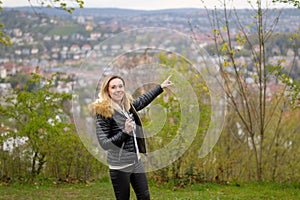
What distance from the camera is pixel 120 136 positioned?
3494 mm

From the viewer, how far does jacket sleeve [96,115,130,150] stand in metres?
3.50

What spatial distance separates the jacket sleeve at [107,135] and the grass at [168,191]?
3.64 m

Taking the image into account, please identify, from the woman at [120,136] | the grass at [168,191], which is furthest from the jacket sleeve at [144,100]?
the grass at [168,191]

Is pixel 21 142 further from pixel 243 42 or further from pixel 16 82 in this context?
pixel 243 42

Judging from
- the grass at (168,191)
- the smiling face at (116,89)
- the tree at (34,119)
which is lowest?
the grass at (168,191)

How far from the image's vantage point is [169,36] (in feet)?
14.3

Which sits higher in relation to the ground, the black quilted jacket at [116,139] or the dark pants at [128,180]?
the black quilted jacket at [116,139]

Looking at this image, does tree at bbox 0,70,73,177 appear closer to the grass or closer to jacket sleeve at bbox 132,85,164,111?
the grass

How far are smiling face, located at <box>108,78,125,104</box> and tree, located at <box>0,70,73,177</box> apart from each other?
19.6ft

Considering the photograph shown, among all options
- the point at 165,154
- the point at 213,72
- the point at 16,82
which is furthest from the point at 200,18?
the point at 165,154

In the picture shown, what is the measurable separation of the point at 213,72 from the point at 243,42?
3658 mm

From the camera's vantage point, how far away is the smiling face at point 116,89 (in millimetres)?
3623

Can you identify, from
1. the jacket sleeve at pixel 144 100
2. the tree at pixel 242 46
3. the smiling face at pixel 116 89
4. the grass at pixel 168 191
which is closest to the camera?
the smiling face at pixel 116 89

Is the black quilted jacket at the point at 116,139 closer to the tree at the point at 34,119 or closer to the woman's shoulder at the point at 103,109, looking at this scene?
the woman's shoulder at the point at 103,109
